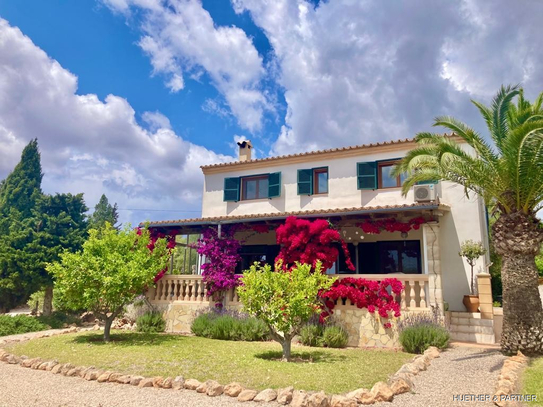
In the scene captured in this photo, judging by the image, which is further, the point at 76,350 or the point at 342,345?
the point at 342,345

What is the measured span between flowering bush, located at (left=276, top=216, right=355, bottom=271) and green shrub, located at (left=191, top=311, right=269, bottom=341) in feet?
7.48

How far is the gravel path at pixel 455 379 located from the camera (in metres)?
5.87

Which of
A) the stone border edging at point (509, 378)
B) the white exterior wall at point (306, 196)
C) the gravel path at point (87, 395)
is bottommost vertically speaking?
the gravel path at point (87, 395)

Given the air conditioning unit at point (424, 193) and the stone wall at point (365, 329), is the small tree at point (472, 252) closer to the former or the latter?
the air conditioning unit at point (424, 193)

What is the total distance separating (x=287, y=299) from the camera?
8.77 meters

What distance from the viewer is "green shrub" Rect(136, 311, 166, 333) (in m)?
13.8

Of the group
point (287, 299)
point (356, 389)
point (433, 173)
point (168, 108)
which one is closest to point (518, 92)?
point (433, 173)

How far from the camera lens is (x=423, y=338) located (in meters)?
10.2

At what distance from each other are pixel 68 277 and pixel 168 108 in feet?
25.2

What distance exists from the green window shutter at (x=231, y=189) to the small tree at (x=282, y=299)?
10240 millimetres

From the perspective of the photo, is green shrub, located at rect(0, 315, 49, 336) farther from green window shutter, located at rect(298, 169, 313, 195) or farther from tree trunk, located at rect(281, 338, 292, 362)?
green window shutter, located at rect(298, 169, 313, 195)

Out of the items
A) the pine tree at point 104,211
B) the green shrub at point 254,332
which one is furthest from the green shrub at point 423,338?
Result: the pine tree at point 104,211

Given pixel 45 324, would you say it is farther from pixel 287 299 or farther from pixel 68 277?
pixel 287 299

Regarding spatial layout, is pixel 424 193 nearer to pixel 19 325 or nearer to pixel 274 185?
pixel 274 185
